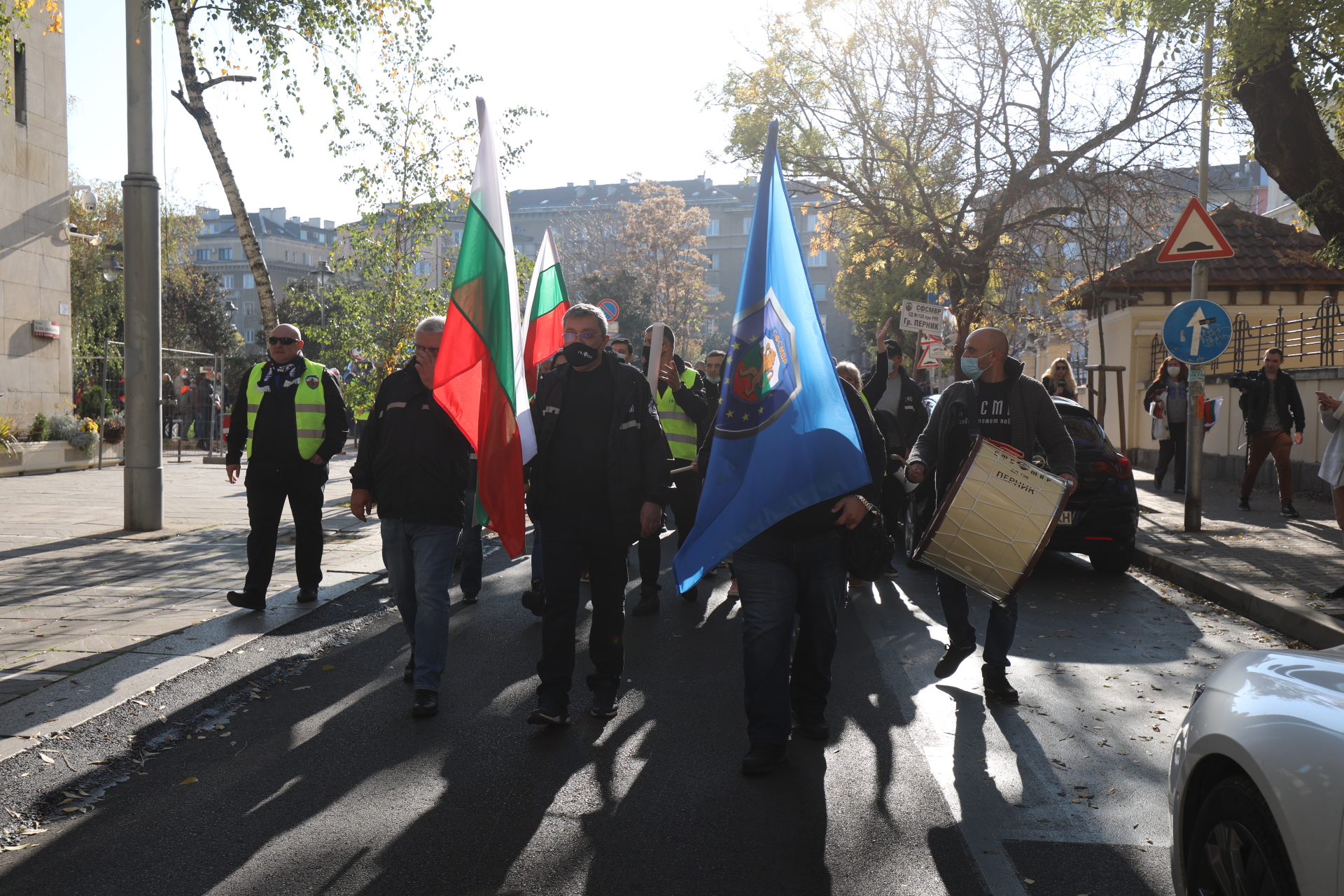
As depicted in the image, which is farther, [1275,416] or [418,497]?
[1275,416]

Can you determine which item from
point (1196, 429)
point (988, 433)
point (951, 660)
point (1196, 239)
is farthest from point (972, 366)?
point (1196, 429)

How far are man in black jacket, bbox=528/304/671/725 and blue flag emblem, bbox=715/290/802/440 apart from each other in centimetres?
55

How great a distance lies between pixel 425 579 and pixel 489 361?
4.00 feet

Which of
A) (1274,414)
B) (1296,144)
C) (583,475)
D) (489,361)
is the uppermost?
(1296,144)

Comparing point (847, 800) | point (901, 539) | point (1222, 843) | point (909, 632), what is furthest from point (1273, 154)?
point (1222, 843)

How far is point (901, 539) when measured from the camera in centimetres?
1200

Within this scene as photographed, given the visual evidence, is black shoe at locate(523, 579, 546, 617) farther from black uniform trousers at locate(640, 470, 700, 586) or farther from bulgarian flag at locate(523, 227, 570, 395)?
bulgarian flag at locate(523, 227, 570, 395)

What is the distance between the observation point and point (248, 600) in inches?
304

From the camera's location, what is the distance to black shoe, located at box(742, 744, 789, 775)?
179 inches

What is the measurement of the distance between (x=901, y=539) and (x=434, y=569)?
728cm

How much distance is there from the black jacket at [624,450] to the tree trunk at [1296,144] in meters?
7.89

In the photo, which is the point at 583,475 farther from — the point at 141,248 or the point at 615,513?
the point at 141,248

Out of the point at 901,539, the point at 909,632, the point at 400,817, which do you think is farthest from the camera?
the point at 901,539

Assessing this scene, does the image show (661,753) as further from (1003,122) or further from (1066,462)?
(1003,122)
